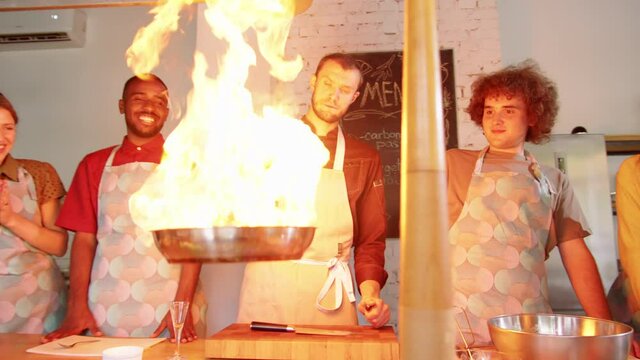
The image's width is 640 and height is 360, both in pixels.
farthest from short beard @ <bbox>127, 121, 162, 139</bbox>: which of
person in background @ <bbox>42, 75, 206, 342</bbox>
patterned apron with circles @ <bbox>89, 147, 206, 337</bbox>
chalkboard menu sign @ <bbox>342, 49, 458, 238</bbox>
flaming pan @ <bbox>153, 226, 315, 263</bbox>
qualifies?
flaming pan @ <bbox>153, 226, 315, 263</bbox>

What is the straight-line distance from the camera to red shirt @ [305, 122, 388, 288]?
2160mm

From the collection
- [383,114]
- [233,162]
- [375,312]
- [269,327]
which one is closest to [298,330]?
[269,327]

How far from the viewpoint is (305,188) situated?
54.7 inches

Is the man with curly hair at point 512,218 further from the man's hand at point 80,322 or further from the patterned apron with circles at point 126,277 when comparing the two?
the man's hand at point 80,322

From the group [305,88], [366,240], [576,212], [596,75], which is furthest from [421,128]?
[596,75]

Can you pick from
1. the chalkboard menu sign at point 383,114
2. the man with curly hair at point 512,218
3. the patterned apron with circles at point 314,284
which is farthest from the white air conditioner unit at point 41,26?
the man with curly hair at point 512,218

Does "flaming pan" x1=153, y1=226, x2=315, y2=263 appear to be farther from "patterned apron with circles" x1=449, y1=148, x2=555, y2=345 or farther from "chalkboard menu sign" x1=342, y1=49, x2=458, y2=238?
"chalkboard menu sign" x1=342, y1=49, x2=458, y2=238

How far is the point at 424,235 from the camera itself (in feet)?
1.65

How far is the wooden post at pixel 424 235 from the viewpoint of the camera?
50 cm

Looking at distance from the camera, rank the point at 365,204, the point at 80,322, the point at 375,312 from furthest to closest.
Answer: the point at 365,204 < the point at 80,322 < the point at 375,312

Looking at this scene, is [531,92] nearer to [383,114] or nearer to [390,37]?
[383,114]

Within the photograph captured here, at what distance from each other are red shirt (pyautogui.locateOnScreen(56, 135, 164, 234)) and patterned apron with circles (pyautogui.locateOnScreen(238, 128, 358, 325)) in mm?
850

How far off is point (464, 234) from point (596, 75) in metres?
1.80

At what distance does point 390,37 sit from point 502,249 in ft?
5.00
